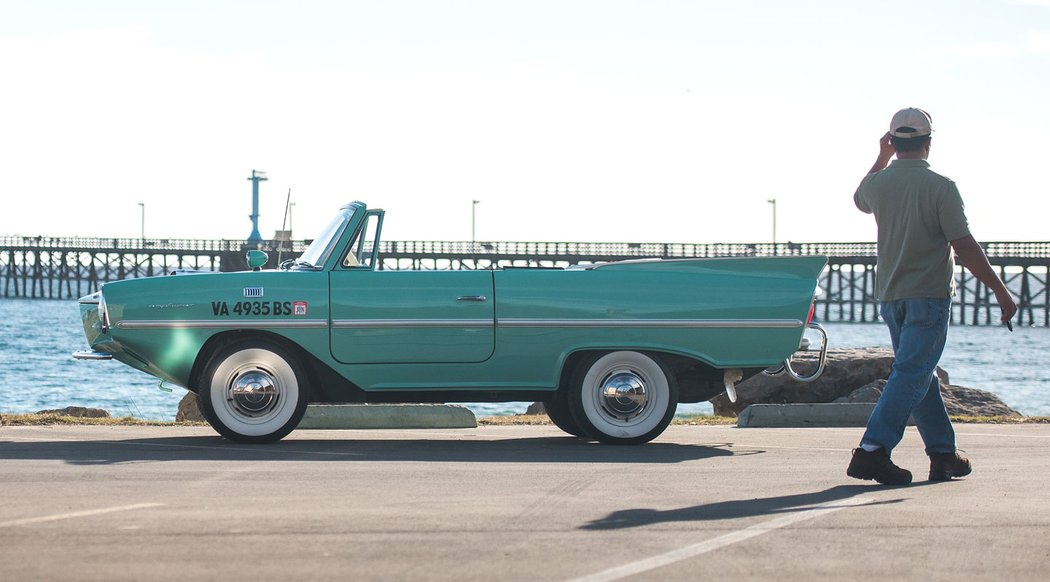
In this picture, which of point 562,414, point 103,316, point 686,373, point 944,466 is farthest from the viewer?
point 562,414

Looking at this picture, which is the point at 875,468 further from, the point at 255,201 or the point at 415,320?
the point at 255,201

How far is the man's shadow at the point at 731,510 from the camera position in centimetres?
602

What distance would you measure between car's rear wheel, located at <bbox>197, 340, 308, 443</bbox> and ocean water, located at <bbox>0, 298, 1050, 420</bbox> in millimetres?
7881

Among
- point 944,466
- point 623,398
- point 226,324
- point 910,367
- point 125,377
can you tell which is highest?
point 226,324

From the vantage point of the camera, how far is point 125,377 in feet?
142

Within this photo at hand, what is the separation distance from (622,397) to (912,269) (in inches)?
108

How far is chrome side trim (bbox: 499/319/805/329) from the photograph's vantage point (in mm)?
9734

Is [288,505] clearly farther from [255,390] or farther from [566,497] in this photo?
[255,390]

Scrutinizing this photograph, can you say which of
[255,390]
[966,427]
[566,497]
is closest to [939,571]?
[566,497]

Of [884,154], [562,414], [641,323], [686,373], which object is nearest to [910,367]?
[884,154]

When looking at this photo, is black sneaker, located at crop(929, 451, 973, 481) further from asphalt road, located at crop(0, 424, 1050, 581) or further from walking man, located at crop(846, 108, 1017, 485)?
walking man, located at crop(846, 108, 1017, 485)

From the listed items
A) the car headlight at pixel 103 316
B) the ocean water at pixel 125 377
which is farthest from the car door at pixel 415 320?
the ocean water at pixel 125 377

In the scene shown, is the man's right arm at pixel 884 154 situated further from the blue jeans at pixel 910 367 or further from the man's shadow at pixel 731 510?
the man's shadow at pixel 731 510

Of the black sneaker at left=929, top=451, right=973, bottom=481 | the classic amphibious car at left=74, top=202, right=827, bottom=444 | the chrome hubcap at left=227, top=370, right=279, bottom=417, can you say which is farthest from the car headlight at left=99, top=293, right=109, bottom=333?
the black sneaker at left=929, top=451, right=973, bottom=481
